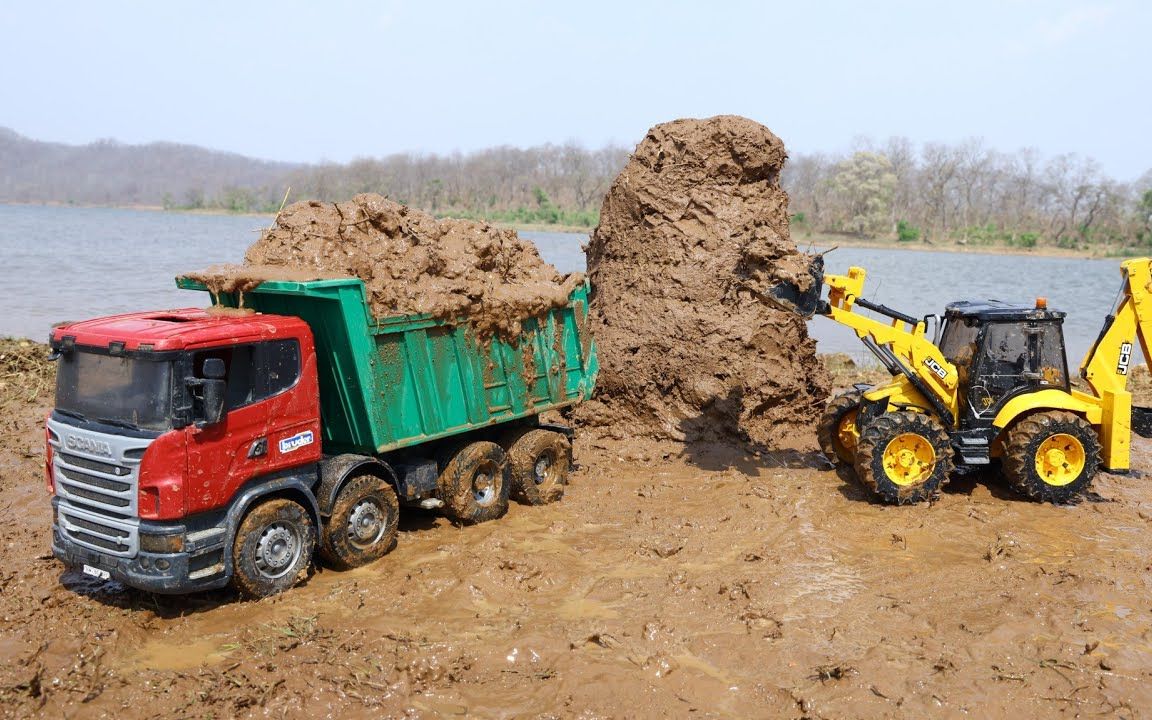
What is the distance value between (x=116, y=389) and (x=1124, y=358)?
32.0 ft

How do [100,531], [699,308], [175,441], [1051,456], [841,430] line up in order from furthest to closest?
[699,308], [841,430], [1051,456], [100,531], [175,441]

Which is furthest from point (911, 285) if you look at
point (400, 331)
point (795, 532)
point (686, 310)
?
point (400, 331)

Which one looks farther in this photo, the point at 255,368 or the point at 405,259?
the point at 405,259

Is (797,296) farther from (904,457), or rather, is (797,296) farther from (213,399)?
(213,399)

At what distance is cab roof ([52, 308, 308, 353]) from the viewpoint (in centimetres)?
632

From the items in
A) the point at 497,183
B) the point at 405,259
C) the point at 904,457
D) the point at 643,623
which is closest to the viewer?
the point at 643,623

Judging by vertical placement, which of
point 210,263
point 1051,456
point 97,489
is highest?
point 210,263

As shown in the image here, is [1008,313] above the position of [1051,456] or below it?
above

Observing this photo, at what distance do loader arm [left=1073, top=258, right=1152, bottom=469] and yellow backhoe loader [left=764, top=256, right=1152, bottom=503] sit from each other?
1 cm

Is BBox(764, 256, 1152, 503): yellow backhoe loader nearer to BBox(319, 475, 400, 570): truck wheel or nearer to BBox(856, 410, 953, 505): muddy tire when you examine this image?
BBox(856, 410, 953, 505): muddy tire

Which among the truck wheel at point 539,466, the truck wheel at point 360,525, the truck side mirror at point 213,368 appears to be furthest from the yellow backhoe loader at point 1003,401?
the truck side mirror at point 213,368

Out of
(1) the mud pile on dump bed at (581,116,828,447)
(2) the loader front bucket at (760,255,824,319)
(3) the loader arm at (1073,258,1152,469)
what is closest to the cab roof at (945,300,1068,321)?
(3) the loader arm at (1073,258,1152,469)

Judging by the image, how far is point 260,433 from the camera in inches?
269

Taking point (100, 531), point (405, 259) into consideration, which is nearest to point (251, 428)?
point (100, 531)
